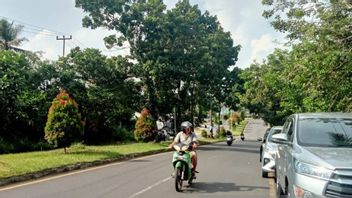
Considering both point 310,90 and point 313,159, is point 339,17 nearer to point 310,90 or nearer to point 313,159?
point 310,90

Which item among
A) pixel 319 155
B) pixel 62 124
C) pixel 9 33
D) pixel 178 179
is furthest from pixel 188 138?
pixel 9 33

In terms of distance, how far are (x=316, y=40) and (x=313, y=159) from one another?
10.5m

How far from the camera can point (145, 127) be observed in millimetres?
32344

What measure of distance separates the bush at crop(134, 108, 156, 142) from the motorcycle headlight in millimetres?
25657

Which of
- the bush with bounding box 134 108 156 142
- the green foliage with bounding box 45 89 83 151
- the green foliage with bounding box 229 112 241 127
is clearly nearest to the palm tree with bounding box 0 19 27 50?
the bush with bounding box 134 108 156 142

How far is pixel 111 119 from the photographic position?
35.2m

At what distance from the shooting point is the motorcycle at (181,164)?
10.9 metres

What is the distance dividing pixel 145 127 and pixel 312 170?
26312 millimetres

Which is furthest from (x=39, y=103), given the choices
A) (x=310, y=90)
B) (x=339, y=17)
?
(x=339, y=17)

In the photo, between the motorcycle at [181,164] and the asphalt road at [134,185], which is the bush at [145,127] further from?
the motorcycle at [181,164]

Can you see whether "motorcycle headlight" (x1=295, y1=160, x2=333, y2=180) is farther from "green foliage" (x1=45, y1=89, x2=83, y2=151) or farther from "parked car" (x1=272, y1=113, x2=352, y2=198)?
"green foliage" (x1=45, y1=89, x2=83, y2=151)

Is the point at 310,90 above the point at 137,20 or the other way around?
the other way around

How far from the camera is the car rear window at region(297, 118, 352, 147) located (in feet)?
24.3

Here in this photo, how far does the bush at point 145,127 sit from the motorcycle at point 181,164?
68.4ft
